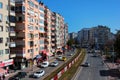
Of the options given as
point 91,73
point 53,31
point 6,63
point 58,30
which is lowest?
point 91,73

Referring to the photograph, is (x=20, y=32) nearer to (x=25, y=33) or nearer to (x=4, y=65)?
(x=25, y=33)

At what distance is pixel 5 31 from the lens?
66250 mm

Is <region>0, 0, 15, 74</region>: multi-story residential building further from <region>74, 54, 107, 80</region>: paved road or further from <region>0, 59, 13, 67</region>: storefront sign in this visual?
<region>74, 54, 107, 80</region>: paved road

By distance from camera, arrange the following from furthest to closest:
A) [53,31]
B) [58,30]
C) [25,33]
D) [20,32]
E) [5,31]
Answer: [58,30]
[53,31]
[25,33]
[20,32]
[5,31]

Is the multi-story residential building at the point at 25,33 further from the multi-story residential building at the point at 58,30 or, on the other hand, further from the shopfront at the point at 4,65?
the multi-story residential building at the point at 58,30

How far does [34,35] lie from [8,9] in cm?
2101

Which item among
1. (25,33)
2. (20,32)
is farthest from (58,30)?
(20,32)

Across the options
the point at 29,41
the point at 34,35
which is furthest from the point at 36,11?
the point at 29,41

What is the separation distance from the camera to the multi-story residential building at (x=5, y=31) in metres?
63.8

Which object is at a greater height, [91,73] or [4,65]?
[4,65]

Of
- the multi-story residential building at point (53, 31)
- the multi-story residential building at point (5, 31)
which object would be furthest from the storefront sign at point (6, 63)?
the multi-story residential building at point (53, 31)

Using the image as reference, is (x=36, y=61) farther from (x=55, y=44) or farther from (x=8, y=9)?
(x=55, y=44)

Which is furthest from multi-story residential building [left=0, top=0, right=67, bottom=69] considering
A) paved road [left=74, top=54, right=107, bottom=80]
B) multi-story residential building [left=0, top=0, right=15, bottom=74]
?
paved road [left=74, top=54, right=107, bottom=80]

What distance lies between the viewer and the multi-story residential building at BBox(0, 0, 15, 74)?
63.8 meters
